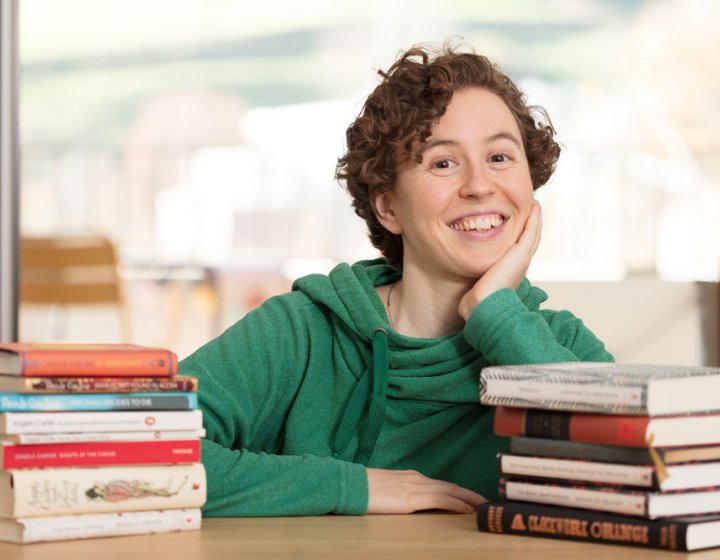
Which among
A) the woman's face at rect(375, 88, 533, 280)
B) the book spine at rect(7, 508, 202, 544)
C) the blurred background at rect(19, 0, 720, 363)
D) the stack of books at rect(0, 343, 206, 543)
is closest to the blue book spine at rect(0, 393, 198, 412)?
the stack of books at rect(0, 343, 206, 543)

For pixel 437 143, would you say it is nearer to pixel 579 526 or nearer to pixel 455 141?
pixel 455 141

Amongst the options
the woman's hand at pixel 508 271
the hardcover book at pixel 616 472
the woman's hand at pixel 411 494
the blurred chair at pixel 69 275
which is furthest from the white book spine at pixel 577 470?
the blurred chair at pixel 69 275

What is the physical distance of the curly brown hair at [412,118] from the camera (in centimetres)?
170

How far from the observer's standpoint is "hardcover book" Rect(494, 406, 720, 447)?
1186mm

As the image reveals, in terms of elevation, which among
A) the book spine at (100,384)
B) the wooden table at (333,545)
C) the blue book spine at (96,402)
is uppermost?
the book spine at (100,384)

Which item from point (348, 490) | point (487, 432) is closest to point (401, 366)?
point (487, 432)

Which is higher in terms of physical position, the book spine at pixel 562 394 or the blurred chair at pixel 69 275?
the blurred chair at pixel 69 275

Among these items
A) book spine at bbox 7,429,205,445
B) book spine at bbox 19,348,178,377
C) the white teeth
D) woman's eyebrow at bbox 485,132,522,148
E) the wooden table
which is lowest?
the wooden table

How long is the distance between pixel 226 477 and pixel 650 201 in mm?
5549

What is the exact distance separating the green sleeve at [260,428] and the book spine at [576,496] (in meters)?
0.22

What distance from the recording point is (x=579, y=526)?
1.24m

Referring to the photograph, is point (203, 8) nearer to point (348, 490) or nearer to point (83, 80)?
point (83, 80)

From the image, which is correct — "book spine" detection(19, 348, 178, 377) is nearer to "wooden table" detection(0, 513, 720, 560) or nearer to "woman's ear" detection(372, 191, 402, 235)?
"wooden table" detection(0, 513, 720, 560)

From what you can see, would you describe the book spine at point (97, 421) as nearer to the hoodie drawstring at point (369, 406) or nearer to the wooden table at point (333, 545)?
the wooden table at point (333, 545)
